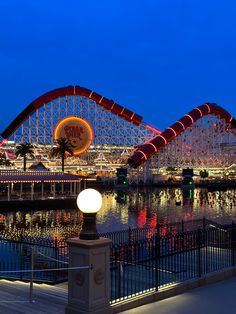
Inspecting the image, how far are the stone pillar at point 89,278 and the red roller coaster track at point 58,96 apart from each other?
8438 cm

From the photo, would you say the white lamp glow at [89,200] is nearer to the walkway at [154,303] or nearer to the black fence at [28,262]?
the walkway at [154,303]

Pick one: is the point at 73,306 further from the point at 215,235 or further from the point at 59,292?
the point at 215,235

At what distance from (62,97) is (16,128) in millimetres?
11362

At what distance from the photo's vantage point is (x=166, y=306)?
8.84m

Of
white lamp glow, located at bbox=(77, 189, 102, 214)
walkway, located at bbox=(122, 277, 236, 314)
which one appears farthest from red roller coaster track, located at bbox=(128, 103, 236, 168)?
white lamp glow, located at bbox=(77, 189, 102, 214)

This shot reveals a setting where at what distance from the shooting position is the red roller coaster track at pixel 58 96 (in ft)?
296

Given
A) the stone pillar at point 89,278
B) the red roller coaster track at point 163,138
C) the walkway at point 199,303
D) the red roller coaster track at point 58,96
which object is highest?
the red roller coaster track at point 58,96

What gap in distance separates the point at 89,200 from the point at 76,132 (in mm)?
88360

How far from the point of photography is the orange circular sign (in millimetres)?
94062

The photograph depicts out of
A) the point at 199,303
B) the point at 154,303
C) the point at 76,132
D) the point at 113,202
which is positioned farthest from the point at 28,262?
the point at 76,132

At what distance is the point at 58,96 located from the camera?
9156 cm

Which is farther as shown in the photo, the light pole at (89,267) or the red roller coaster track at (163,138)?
the red roller coaster track at (163,138)

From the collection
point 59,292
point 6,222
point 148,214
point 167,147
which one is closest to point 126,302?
point 59,292

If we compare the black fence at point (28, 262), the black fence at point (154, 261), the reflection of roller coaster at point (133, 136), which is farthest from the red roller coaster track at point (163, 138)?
the black fence at point (154, 261)
